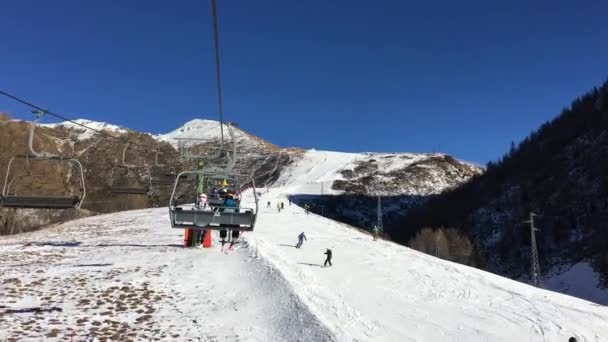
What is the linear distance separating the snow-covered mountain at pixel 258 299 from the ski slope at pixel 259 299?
6cm

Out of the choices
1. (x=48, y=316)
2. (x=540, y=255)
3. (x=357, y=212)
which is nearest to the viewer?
(x=48, y=316)

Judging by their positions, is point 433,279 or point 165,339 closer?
point 165,339

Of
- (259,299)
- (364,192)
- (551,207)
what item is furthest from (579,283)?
(364,192)

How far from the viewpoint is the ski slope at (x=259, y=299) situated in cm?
1606

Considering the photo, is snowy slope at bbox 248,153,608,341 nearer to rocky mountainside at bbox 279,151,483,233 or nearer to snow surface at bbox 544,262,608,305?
snow surface at bbox 544,262,608,305

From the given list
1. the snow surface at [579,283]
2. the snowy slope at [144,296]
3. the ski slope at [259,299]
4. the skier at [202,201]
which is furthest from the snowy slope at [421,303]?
the snow surface at [579,283]

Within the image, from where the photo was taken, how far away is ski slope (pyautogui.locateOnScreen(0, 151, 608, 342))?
52.7 ft

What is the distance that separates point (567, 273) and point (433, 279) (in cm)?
7646

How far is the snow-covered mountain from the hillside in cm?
6188

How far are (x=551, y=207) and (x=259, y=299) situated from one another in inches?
4628

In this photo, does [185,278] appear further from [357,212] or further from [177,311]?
[357,212]

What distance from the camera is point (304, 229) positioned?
4878 cm

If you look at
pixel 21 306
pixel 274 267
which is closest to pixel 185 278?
pixel 274 267

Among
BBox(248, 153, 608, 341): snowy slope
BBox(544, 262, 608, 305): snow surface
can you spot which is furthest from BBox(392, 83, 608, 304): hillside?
BBox(248, 153, 608, 341): snowy slope
